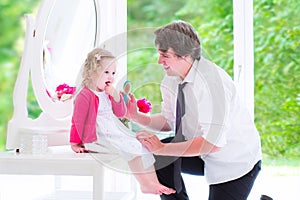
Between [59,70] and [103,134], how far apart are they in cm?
53

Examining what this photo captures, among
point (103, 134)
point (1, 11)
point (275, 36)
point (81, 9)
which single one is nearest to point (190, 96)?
point (103, 134)

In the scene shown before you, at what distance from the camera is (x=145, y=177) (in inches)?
78.2

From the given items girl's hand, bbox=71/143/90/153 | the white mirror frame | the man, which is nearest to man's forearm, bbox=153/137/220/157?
the man

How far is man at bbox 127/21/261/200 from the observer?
74.2 inches

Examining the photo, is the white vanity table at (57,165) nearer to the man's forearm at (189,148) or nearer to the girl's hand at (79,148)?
the girl's hand at (79,148)

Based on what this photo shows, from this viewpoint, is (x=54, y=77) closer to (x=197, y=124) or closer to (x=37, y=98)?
(x=37, y=98)

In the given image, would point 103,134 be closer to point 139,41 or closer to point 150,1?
point 139,41

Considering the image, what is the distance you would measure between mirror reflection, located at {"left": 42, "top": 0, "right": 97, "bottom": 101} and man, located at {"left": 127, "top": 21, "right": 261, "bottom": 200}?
19.0 inches

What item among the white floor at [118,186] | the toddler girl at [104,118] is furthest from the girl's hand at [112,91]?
the white floor at [118,186]

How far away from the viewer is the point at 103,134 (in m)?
2.04

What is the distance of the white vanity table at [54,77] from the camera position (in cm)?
202

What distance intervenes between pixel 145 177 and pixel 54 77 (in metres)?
0.68

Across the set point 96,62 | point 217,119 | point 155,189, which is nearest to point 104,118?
point 96,62

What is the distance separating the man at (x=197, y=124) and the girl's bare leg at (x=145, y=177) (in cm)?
6
